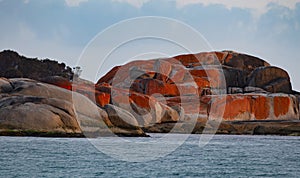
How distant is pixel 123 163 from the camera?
34.5 meters

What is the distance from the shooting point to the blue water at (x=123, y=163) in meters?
29.5

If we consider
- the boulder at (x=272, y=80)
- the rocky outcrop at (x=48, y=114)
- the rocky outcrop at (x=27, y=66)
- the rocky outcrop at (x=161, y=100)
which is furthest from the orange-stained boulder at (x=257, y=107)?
the rocky outcrop at (x=48, y=114)

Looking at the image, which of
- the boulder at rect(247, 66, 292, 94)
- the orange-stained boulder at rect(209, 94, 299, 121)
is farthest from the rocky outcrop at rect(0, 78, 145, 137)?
the boulder at rect(247, 66, 292, 94)

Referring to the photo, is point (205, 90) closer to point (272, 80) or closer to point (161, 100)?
point (272, 80)

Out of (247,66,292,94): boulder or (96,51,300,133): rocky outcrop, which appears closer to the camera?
(96,51,300,133): rocky outcrop

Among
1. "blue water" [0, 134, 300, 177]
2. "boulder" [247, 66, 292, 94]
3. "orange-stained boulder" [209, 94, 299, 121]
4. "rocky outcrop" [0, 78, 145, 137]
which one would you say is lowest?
"blue water" [0, 134, 300, 177]

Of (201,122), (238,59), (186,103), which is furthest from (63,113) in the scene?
(238,59)

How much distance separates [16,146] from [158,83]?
68.0 m

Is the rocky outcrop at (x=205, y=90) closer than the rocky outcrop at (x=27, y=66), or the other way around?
the rocky outcrop at (x=205, y=90)

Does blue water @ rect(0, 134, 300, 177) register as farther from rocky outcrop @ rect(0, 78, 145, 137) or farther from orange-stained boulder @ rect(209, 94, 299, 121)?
orange-stained boulder @ rect(209, 94, 299, 121)

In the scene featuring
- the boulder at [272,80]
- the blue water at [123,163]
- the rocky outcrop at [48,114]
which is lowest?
the blue water at [123,163]

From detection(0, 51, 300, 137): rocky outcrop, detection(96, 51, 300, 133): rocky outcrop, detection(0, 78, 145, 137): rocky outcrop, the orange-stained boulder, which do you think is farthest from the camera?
the orange-stained boulder

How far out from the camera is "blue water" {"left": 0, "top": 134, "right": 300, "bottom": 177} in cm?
2955

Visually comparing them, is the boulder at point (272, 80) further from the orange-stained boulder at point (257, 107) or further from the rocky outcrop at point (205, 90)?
the orange-stained boulder at point (257, 107)
